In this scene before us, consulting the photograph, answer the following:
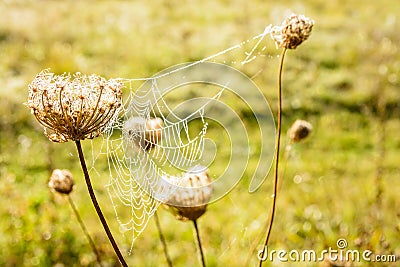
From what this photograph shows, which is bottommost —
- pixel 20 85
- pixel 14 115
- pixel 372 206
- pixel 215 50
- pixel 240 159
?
pixel 372 206

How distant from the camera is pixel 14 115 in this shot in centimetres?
607

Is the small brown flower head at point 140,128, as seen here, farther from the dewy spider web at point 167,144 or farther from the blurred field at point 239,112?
the blurred field at point 239,112

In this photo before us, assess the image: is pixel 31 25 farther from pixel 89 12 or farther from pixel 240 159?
pixel 240 159

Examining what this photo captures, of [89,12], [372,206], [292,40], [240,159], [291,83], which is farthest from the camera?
[89,12]

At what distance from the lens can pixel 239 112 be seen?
6434 millimetres

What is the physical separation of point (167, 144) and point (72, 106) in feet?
5.64

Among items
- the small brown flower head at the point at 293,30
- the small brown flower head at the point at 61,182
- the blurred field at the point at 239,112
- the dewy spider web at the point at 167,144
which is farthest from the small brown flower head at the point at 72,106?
the blurred field at the point at 239,112

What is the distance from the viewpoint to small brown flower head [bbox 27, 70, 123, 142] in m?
1.61

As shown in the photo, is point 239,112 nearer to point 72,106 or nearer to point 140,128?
point 140,128

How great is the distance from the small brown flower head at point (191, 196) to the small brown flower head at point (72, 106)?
26.7 inches

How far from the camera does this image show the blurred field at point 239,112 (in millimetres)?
3990

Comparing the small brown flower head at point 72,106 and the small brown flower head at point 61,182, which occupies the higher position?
the small brown flower head at point 72,106

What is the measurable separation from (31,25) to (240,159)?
404 centimetres

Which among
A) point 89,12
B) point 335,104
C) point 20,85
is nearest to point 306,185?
point 335,104
